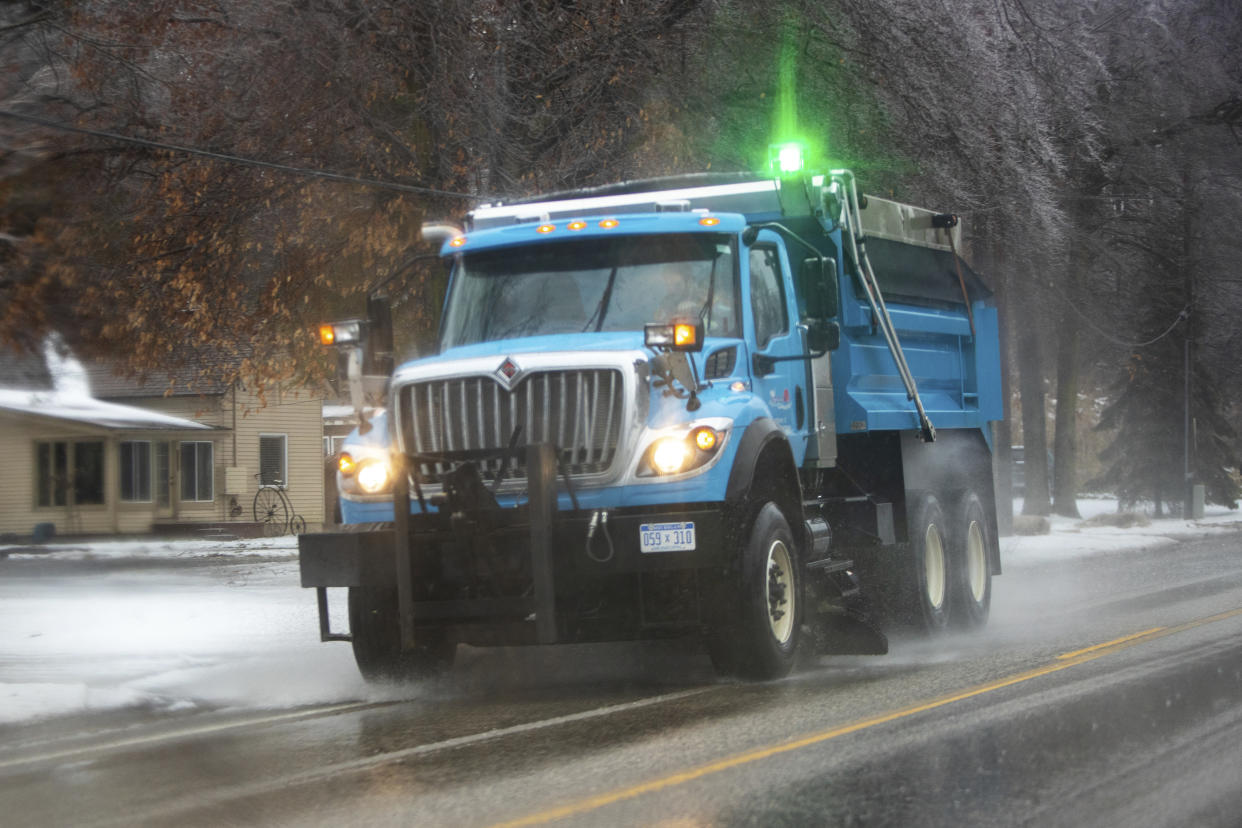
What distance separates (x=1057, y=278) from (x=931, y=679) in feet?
59.6

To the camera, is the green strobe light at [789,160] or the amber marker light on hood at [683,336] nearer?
the amber marker light on hood at [683,336]

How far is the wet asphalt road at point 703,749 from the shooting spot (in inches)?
241

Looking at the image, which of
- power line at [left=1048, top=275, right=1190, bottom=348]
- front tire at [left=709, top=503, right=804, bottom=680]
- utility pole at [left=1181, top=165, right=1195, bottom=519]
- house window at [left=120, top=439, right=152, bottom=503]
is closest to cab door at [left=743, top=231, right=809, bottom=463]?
front tire at [left=709, top=503, right=804, bottom=680]

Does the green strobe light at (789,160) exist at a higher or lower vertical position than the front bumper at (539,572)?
higher

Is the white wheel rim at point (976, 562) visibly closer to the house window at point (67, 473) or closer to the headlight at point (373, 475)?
the headlight at point (373, 475)

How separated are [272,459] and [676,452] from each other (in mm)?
31782

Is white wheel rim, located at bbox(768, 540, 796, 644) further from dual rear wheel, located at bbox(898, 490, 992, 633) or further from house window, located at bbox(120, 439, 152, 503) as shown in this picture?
house window, located at bbox(120, 439, 152, 503)

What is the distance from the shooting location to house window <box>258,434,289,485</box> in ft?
127

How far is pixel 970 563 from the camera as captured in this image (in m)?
13.8

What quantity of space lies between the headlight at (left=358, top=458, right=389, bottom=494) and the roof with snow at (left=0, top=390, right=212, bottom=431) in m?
26.6

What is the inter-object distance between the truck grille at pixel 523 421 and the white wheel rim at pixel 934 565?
4659 millimetres

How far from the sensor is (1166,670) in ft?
32.0

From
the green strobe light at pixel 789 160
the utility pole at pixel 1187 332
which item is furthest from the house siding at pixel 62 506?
the green strobe light at pixel 789 160

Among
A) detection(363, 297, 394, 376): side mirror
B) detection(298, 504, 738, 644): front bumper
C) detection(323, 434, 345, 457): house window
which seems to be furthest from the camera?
detection(323, 434, 345, 457): house window
